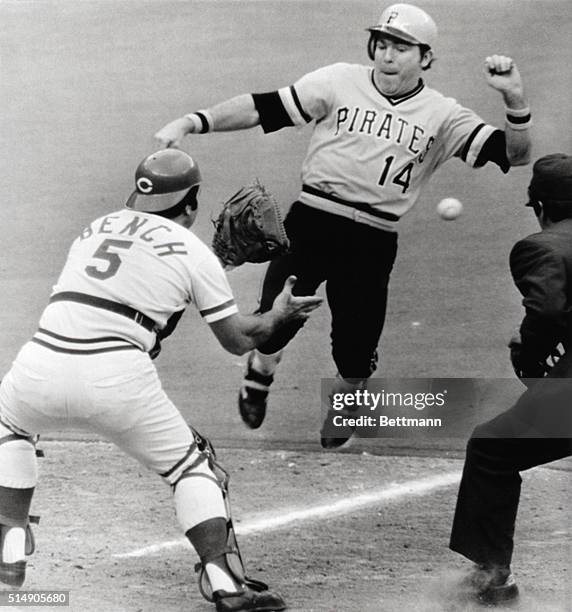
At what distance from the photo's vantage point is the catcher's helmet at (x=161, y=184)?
4.25 meters

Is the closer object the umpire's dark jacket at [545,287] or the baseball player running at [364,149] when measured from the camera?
the umpire's dark jacket at [545,287]

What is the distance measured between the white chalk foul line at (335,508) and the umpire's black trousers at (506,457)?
891 millimetres

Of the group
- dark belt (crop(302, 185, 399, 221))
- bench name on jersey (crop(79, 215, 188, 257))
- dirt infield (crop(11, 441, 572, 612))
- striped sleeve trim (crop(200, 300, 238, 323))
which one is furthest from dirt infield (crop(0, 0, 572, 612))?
bench name on jersey (crop(79, 215, 188, 257))

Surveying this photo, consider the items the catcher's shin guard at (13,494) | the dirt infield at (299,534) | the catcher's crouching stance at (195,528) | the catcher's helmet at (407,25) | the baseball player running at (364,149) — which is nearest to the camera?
the catcher's crouching stance at (195,528)

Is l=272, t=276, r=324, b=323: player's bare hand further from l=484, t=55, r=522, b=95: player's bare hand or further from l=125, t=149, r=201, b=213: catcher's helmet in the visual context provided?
l=484, t=55, r=522, b=95: player's bare hand

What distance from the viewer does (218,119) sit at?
5398 mm

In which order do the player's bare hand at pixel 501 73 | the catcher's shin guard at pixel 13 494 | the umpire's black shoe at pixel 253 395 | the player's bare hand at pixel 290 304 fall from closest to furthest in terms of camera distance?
the catcher's shin guard at pixel 13 494 < the player's bare hand at pixel 290 304 < the player's bare hand at pixel 501 73 < the umpire's black shoe at pixel 253 395

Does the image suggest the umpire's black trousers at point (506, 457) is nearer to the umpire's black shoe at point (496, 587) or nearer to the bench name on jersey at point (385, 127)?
the umpire's black shoe at point (496, 587)

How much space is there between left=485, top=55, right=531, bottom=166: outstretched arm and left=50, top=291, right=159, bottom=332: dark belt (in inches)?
75.4

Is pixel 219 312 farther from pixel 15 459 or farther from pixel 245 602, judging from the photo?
pixel 245 602

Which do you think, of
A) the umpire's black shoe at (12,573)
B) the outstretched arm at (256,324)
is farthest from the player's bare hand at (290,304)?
the umpire's black shoe at (12,573)

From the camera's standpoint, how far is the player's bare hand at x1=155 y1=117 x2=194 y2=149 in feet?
16.5

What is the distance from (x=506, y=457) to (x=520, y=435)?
0.33 ft

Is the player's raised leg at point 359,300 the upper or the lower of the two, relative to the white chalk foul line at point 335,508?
upper
